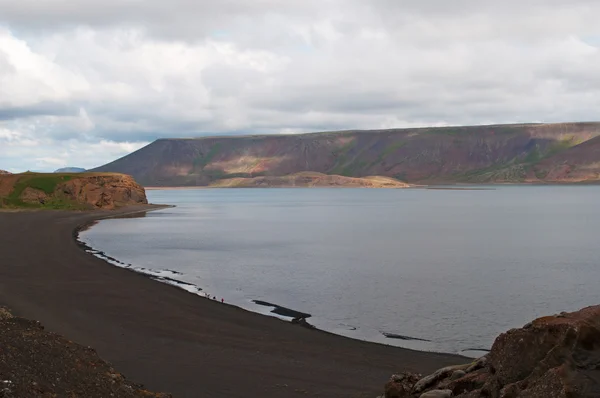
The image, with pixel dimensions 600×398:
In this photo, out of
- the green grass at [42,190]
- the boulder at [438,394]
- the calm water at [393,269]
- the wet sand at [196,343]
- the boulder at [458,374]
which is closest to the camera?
the boulder at [438,394]

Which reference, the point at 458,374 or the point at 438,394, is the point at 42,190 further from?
the point at 438,394

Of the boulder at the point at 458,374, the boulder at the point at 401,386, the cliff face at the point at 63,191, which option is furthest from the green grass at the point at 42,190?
the boulder at the point at 458,374

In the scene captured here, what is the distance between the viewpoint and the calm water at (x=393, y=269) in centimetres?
2852

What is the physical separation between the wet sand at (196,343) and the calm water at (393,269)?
3221 millimetres

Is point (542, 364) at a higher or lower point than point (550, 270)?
higher

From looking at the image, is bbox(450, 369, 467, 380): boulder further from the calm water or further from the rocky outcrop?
the rocky outcrop

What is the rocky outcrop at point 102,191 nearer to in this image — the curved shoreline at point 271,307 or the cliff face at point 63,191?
the cliff face at point 63,191

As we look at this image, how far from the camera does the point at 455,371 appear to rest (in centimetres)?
1350

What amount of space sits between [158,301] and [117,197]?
348 feet

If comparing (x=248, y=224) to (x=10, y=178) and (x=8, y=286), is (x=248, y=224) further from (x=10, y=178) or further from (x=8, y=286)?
(x=8, y=286)

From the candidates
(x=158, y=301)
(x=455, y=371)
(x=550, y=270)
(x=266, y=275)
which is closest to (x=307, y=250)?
(x=266, y=275)

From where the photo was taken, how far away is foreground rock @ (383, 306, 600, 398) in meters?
9.77

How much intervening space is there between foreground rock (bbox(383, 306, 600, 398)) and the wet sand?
14.9 ft

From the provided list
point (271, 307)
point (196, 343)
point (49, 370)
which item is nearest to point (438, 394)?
point (49, 370)
